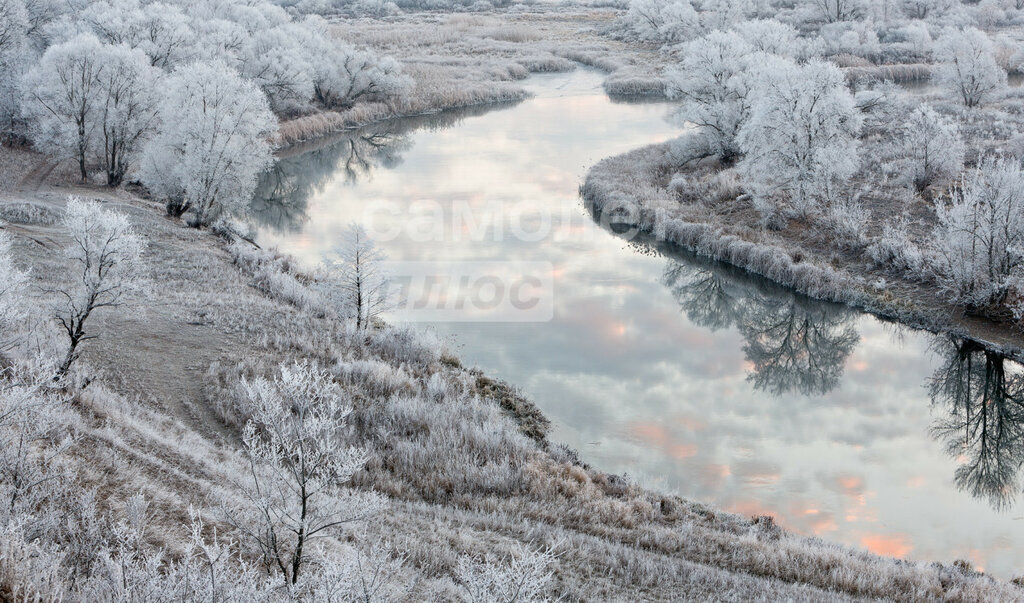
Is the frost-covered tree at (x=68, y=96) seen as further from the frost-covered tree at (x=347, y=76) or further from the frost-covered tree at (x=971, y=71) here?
the frost-covered tree at (x=971, y=71)

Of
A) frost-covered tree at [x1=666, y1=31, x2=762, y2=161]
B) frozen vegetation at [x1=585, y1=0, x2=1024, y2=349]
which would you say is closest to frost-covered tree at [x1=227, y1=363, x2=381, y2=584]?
frozen vegetation at [x1=585, y1=0, x2=1024, y2=349]

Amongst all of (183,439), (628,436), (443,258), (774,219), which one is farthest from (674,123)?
(183,439)

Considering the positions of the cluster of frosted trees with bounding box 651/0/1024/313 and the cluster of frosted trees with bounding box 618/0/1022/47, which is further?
the cluster of frosted trees with bounding box 618/0/1022/47

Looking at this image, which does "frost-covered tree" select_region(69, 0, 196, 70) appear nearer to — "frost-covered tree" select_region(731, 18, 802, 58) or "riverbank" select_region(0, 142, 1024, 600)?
"riverbank" select_region(0, 142, 1024, 600)

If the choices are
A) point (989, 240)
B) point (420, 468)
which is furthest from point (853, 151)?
point (420, 468)

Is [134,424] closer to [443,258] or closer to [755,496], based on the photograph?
[755,496]

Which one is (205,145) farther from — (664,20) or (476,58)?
(664,20)
